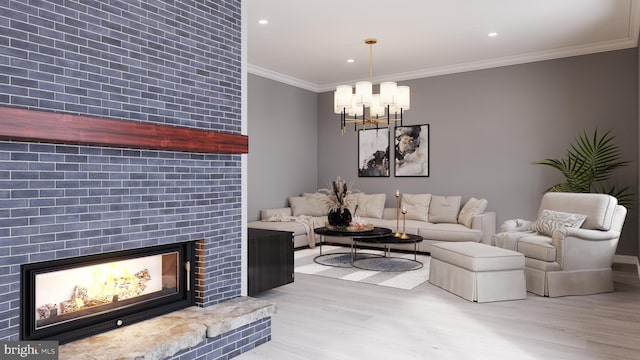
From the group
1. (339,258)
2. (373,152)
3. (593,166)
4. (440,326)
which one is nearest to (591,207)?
(593,166)

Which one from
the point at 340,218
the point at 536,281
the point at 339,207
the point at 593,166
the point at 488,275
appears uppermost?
the point at 593,166

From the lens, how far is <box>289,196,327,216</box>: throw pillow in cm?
750

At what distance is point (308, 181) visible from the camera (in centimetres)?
823

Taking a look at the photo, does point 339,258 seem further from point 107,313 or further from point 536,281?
point 107,313

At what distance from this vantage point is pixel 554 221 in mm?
4633

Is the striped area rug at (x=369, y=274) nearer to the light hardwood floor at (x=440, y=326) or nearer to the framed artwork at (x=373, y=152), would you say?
the light hardwood floor at (x=440, y=326)

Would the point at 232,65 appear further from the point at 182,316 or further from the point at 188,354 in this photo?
the point at 188,354

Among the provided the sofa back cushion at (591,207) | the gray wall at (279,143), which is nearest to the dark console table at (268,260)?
the gray wall at (279,143)

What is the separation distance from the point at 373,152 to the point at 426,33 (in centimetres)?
282

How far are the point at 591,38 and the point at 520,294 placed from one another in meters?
3.49

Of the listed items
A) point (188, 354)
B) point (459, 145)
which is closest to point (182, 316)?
point (188, 354)

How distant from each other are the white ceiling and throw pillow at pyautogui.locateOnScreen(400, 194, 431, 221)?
1.94m

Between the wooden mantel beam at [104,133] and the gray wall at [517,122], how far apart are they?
15.6ft

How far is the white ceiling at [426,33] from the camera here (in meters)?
4.51
